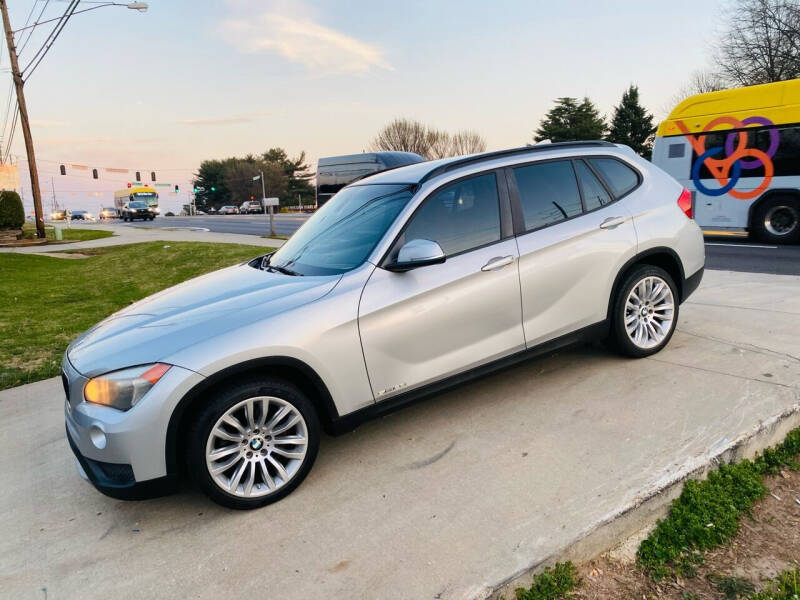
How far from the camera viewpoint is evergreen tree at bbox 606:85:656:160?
5641 cm

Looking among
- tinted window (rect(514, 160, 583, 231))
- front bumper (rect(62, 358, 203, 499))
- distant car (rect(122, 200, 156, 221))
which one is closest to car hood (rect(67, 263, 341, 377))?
front bumper (rect(62, 358, 203, 499))

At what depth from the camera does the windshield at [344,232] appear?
3.37m

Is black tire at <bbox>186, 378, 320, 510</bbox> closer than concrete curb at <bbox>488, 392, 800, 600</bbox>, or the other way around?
concrete curb at <bbox>488, 392, 800, 600</bbox>

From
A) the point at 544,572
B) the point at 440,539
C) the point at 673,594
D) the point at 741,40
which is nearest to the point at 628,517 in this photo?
the point at 673,594

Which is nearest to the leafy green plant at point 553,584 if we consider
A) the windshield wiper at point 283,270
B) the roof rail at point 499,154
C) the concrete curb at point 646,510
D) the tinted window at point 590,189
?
the concrete curb at point 646,510

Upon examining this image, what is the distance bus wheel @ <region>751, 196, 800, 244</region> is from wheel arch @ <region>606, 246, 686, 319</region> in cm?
1005

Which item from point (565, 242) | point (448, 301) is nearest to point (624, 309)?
point (565, 242)

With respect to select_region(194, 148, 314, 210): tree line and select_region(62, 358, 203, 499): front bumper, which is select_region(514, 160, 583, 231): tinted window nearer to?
select_region(62, 358, 203, 499): front bumper

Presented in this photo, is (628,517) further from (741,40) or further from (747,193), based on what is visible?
(741,40)

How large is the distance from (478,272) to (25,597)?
2744mm

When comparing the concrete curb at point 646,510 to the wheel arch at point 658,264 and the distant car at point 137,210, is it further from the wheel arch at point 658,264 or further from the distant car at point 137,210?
the distant car at point 137,210

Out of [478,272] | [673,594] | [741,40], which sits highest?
[741,40]

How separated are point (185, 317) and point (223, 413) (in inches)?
25.0

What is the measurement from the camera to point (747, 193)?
12.8 meters
